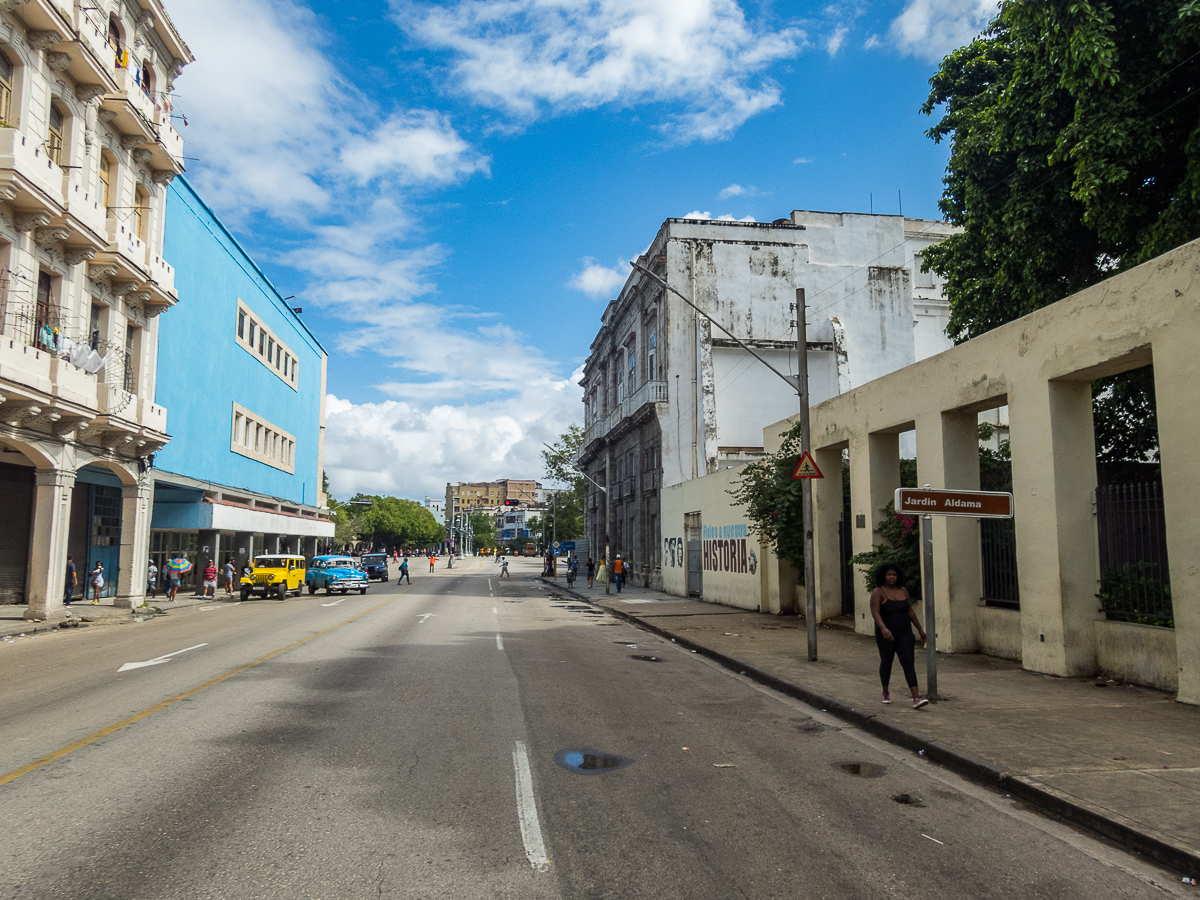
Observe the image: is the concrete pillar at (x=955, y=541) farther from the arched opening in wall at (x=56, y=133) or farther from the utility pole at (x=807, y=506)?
the arched opening in wall at (x=56, y=133)

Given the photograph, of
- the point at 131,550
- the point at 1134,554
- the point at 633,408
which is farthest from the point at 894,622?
the point at 633,408

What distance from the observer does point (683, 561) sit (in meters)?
32.0

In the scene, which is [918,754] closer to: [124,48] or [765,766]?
[765,766]

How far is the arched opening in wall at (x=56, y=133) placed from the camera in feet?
68.0

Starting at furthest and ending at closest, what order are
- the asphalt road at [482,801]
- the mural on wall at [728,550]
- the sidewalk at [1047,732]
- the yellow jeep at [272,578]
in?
the yellow jeep at [272,578]
the mural on wall at [728,550]
the sidewalk at [1047,732]
the asphalt road at [482,801]

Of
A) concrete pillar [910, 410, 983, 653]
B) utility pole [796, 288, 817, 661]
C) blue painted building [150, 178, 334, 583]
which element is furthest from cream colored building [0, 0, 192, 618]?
concrete pillar [910, 410, 983, 653]

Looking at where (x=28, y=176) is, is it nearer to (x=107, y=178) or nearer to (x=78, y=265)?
(x=78, y=265)

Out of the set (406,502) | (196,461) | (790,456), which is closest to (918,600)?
(790,456)

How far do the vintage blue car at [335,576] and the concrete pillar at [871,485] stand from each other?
24.9m

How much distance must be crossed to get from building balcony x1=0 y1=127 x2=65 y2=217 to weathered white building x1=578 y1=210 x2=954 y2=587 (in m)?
22.0

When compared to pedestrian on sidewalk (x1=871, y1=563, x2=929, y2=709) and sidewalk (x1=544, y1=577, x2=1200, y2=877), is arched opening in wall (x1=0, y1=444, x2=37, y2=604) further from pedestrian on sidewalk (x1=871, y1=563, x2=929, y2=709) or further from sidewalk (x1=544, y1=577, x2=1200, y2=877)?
pedestrian on sidewalk (x1=871, y1=563, x2=929, y2=709)

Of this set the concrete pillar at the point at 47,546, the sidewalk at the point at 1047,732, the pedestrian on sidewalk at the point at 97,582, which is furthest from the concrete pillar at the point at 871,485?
the pedestrian on sidewalk at the point at 97,582

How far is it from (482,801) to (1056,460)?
30.5 feet

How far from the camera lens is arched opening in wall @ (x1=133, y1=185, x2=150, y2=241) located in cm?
2538
